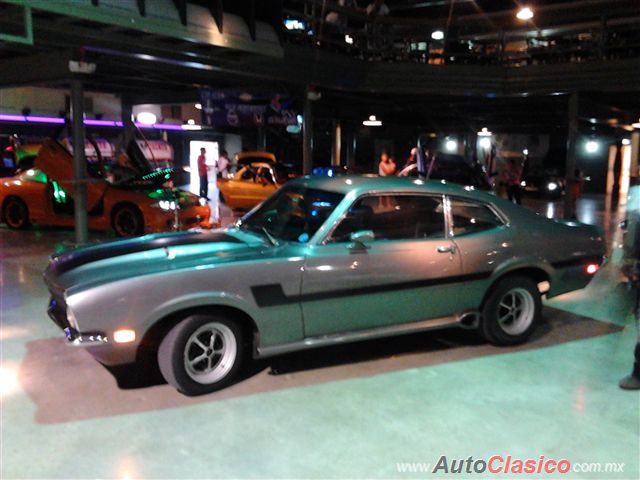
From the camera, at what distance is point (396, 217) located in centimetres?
505

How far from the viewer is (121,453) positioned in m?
3.39

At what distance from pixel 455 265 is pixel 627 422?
1729 mm

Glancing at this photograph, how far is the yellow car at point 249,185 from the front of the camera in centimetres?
1559

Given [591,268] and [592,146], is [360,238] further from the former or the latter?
[592,146]

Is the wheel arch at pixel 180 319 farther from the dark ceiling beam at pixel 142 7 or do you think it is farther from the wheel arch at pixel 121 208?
the wheel arch at pixel 121 208

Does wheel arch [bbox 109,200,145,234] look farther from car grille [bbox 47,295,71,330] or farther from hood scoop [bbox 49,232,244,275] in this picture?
car grille [bbox 47,295,71,330]

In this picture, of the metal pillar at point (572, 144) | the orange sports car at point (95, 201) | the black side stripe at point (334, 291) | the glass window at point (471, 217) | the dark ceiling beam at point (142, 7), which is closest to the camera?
the black side stripe at point (334, 291)

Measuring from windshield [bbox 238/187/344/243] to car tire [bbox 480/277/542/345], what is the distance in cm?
175

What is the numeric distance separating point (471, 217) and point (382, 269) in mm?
1190

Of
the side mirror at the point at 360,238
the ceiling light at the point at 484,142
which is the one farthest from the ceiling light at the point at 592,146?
the side mirror at the point at 360,238

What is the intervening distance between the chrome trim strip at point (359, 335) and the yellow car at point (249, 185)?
1092 cm

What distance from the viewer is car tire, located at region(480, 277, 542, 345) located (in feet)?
17.1

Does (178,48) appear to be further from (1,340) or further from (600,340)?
(600,340)

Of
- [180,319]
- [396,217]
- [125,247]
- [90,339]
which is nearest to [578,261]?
[396,217]
